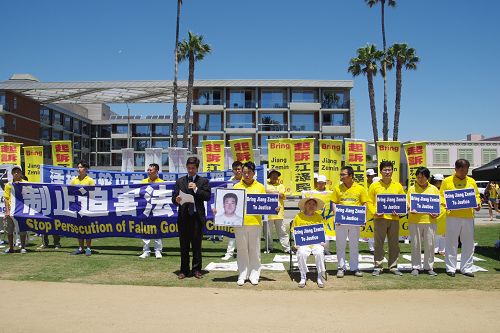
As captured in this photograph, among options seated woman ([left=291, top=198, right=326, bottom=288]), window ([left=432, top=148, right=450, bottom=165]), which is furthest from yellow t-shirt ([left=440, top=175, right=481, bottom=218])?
window ([left=432, top=148, right=450, bottom=165])

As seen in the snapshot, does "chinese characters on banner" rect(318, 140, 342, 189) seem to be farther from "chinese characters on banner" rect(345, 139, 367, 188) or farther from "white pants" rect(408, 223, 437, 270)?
"white pants" rect(408, 223, 437, 270)

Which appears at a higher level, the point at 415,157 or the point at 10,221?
the point at 415,157

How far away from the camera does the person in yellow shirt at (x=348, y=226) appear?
750 centimetres

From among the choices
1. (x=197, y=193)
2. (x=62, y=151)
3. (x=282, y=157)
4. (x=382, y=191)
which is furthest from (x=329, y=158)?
(x=62, y=151)

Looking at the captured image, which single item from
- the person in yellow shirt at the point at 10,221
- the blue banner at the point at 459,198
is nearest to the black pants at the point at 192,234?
the blue banner at the point at 459,198

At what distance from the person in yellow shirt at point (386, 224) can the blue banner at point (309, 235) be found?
1255 millimetres

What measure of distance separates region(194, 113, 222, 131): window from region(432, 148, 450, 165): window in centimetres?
2521

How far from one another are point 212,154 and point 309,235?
335 inches

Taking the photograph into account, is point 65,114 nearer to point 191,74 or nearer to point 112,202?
point 191,74

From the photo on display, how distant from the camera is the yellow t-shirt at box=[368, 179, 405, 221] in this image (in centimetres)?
750

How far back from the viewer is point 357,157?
1236 centimetres

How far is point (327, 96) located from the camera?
2055 inches

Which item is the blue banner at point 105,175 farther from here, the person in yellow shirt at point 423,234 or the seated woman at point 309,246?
the person in yellow shirt at point 423,234

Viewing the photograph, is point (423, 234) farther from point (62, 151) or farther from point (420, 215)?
point (62, 151)
